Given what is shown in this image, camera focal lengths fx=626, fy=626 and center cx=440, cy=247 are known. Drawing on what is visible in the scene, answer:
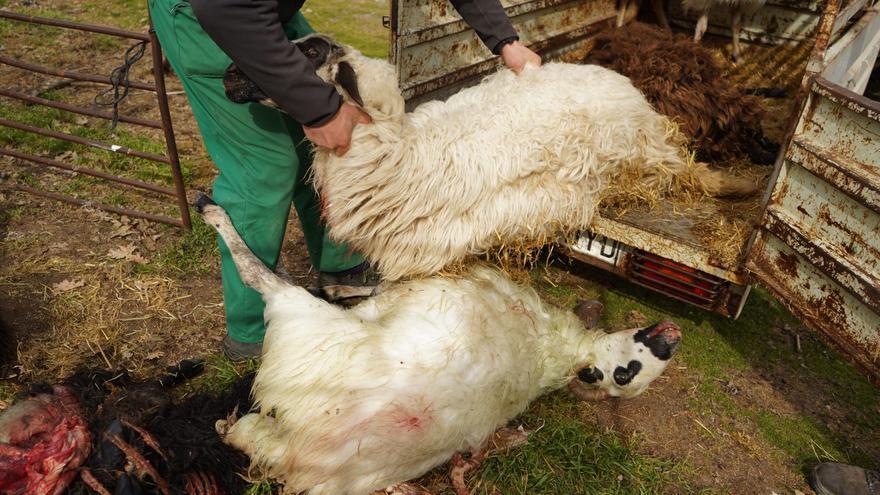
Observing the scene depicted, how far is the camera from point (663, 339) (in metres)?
2.95

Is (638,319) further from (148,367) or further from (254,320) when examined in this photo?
(148,367)

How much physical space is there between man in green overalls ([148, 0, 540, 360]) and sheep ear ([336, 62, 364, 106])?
72mm

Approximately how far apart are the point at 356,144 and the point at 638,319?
2.24 m

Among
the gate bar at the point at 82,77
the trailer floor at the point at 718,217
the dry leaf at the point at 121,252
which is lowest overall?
the dry leaf at the point at 121,252

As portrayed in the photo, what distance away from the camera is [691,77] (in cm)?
410

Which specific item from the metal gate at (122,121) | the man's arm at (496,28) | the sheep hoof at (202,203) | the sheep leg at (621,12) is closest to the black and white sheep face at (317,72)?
the sheep hoof at (202,203)

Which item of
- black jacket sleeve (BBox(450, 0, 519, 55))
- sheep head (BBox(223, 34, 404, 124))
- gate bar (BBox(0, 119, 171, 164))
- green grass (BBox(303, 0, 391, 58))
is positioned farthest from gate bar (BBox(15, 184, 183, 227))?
green grass (BBox(303, 0, 391, 58))

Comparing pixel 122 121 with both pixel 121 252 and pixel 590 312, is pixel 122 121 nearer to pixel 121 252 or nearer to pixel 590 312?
pixel 121 252

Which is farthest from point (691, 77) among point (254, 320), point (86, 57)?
point (86, 57)

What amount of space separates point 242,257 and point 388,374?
40.1 inches

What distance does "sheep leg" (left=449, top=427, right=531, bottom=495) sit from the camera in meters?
2.74

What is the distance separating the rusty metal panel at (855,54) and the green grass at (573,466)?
6.38 feet

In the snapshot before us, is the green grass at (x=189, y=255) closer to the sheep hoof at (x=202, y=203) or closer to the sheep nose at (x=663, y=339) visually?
the sheep hoof at (x=202, y=203)

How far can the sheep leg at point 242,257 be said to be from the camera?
2881 mm
